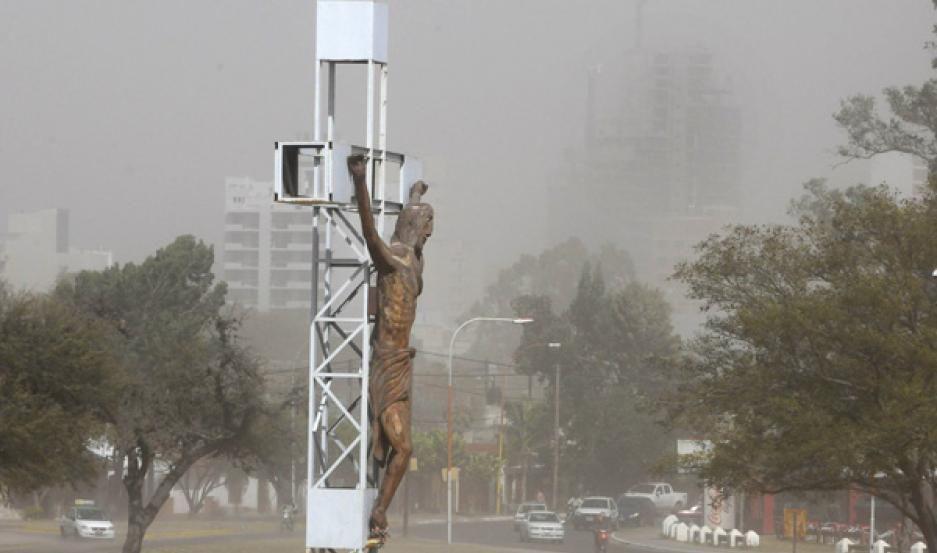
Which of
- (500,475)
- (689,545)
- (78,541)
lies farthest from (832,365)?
(500,475)

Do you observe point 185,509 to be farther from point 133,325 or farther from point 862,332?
point 862,332

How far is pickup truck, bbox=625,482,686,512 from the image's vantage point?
11012cm

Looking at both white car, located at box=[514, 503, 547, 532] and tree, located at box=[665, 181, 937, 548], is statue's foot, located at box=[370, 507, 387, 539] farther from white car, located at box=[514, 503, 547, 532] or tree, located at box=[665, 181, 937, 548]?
white car, located at box=[514, 503, 547, 532]

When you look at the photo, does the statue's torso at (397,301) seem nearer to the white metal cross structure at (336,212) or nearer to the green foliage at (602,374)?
the white metal cross structure at (336,212)

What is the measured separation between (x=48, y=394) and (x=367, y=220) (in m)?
31.9

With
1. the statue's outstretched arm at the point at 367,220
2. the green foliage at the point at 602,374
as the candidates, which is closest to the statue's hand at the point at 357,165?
the statue's outstretched arm at the point at 367,220

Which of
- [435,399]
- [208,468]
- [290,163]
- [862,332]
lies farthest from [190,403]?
[435,399]

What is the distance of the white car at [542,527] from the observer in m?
76.1

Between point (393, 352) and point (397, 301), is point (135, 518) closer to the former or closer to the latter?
point (393, 352)

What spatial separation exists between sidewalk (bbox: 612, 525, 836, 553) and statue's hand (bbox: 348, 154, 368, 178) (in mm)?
55819

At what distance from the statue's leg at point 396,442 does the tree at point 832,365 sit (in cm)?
2067

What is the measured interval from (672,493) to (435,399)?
158 feet

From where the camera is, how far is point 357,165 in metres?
16.8

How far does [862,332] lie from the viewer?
38.9 metres
